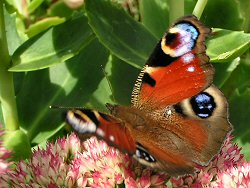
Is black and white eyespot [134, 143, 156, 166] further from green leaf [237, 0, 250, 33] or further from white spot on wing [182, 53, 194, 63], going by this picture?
green leaf [237, 0, 250, 33]

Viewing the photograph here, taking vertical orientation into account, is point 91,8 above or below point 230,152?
above

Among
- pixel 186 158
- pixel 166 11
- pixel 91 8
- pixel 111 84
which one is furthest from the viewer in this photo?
pixel 166 11

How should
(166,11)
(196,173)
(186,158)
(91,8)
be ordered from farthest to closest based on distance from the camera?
(166,11)
(91,8)
(196,173)
(186,158)

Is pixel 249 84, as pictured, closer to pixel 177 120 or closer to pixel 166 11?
pixel 166 11

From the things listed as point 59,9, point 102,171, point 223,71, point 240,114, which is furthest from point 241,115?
point 59,9

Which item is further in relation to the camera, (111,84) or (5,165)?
(111,84)

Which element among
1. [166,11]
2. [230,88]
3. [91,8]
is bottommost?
[230,88]

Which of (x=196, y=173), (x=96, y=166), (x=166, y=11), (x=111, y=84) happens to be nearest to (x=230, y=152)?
(x=196, y=173)

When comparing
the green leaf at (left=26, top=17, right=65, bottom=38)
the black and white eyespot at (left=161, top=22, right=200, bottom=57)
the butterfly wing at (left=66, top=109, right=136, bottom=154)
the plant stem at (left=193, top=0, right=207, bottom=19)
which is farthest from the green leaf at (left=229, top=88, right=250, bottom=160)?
the butterfly wing at (left=66, top=109, right=136, bottom=154)
